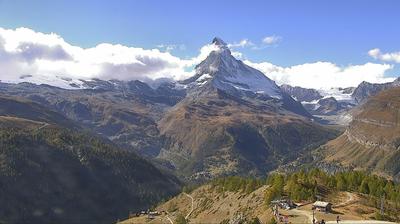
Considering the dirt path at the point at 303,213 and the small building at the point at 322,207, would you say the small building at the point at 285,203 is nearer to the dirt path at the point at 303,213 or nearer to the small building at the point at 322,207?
the dirt path at the point at 303,213

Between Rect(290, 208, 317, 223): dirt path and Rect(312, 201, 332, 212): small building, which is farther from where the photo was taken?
Rect(312, 201, 332, 212): small building

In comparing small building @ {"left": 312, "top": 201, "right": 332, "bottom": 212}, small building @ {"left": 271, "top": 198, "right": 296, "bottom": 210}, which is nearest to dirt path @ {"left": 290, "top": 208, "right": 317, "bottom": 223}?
small building @ {"left": 312, "top": 201, "right": 332, "bottom": 212}

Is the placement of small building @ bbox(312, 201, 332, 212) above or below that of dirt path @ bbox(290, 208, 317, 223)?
above

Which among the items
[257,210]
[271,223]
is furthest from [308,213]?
[257,210]

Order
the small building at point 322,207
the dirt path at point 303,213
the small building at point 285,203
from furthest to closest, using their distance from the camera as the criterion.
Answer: the small building at point 285,203 → the small building at point 322,207 → the dirt path at point 303,213

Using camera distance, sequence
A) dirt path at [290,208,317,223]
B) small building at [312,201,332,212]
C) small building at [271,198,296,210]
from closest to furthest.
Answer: dirt path at [290,208,317,223] < small building at [312,201,332,212] < small building at [271,198,296,210]

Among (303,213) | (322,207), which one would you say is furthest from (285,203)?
(322,207)

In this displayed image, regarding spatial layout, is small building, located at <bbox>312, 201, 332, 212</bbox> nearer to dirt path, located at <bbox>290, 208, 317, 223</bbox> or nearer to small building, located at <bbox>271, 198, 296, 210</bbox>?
dirt path, located at <bbox>290, 208, 317, 223</bbox>

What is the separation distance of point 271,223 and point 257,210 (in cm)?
5080

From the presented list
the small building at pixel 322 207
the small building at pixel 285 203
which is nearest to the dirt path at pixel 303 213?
the small building at pixel 322 207

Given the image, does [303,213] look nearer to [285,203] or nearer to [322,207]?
[322,207]

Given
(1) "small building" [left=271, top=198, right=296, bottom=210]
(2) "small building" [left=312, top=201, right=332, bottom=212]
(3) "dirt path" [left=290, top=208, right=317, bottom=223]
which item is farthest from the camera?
(1) "small building" [left=271, top=198, right=296, bottom=210]

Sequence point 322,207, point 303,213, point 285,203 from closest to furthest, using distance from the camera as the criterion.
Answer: point 303,213 → point 322,207 → point 285,203

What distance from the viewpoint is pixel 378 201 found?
647 feet
